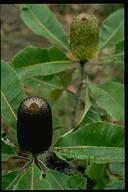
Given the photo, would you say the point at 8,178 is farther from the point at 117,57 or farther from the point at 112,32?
the point at 112,32

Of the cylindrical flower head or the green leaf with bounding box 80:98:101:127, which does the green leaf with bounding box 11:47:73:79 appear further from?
the green leaf with bounding box 80:98:101:127

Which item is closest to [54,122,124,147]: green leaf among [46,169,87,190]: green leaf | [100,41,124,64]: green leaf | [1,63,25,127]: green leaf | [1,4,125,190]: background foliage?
[1,4,125,190]: background foliage

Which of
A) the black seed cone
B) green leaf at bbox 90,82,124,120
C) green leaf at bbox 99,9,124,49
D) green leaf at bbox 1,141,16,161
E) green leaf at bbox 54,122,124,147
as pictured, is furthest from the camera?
green leaf at bbox 99,9,124,49

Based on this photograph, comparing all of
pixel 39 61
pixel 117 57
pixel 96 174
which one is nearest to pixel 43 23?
pixel 39 61

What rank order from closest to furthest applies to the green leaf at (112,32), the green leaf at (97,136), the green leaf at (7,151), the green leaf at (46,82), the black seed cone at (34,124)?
the black seed cone at (34,124) < the green leaf at (97,136) < the green leaf at (7,151) < the green leaf at (46,82) < the green leaf at (112,32)

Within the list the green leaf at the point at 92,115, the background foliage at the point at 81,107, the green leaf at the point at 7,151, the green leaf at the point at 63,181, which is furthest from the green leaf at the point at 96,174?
the green leaf at the point at 7,151

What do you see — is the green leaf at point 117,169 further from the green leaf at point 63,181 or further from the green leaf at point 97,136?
the green leaf at point 97,136
